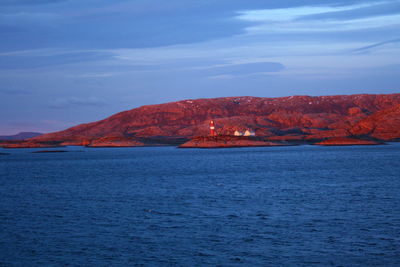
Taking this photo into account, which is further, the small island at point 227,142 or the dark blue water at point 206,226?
the small island at point 227,142

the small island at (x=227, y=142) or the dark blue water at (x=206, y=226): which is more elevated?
the small island at (x=227, y=142)

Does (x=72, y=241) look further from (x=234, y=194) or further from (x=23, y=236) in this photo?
(x=234, y=194)

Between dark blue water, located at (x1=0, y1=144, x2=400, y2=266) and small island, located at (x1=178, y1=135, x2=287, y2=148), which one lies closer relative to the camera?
dark blue water, located at (x1=0, y1=144, x2=400, y2=266)

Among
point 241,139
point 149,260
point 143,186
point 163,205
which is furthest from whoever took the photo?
point 241,139

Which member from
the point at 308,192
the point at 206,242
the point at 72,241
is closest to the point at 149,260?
the point at 206,242

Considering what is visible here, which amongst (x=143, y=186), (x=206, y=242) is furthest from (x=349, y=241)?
(x=143, y=186)

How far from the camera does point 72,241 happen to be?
23.9 metres

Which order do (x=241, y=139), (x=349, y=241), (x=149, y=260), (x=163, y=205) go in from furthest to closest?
1. (x=241, y=139)
2. (x=163, y=205)
3. (x=349, y=241)
4. (x=149, y=260)

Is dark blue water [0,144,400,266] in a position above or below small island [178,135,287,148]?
below

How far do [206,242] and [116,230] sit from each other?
5403 millimetres

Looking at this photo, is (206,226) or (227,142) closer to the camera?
(206,226)

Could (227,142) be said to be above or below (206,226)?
above

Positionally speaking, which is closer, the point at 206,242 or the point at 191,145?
the point at 206,242

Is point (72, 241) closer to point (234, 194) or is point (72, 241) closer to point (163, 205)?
point (163, 205)
